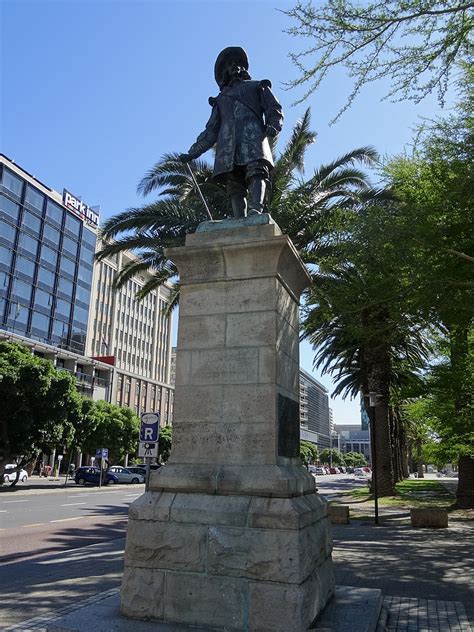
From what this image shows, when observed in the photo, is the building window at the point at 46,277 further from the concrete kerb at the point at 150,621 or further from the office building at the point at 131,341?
→ the concrete kerb at the point at 150,621

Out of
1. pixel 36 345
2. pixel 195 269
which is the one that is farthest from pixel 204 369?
pixel 36 345

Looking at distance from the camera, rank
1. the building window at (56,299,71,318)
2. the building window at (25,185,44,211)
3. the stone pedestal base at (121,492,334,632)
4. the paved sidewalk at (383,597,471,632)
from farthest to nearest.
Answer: the building window at (56,299,71,318), the building window at (25,185,44,211), the paved sidewalk at (383,597,471,632), the stone pedestal base at (121,492,334,632)

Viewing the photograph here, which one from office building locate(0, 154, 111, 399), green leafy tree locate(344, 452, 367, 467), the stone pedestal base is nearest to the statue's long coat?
the stone pedestal base

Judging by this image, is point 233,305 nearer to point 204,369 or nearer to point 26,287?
point 204,369

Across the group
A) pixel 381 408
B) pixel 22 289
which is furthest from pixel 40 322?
pixel 381 408

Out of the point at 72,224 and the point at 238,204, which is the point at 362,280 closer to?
the point at 238,204

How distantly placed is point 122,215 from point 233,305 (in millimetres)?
11388

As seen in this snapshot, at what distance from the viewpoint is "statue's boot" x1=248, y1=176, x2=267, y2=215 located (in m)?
5.81

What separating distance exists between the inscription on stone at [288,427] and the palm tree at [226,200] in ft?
30.8

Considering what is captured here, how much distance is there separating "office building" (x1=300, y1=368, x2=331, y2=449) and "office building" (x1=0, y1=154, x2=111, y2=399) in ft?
227

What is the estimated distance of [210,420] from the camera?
16.8 feet

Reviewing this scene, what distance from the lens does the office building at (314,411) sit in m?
140

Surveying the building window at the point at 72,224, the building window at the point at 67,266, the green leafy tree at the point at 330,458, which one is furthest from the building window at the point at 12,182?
the green leafy tree at the point at 330,458

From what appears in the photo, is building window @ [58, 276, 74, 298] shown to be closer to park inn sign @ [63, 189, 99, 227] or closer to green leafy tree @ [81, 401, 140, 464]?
park inn sign @ [63, 189, 99, 227]
